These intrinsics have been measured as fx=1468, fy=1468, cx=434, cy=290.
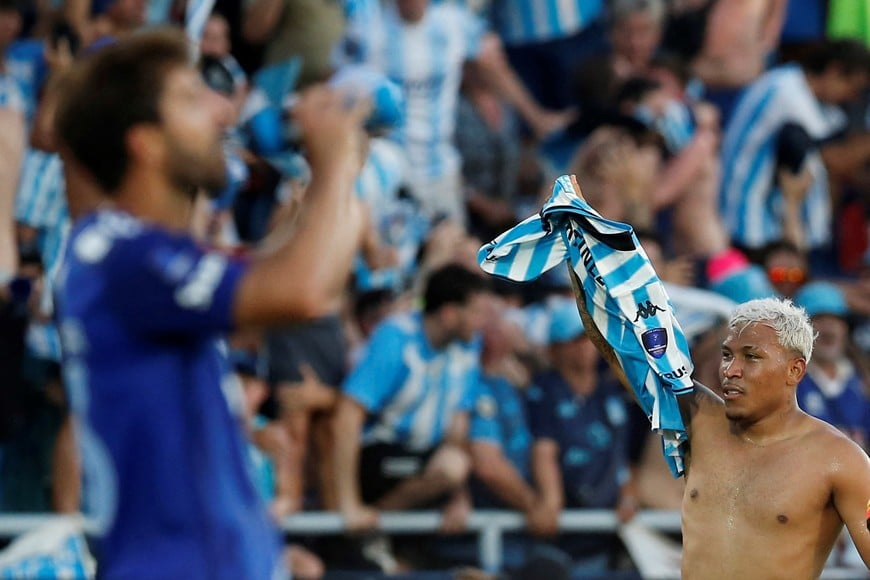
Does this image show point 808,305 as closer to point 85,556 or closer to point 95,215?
point 85,556

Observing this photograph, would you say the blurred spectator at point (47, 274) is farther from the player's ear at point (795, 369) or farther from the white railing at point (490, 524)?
the player's ear at point (795, 369)

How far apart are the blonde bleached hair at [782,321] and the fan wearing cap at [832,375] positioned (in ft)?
10.6

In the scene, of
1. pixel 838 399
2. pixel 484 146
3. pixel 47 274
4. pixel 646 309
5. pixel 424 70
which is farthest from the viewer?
pixel 484 146

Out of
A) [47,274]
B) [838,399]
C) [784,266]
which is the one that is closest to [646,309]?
[47,274]

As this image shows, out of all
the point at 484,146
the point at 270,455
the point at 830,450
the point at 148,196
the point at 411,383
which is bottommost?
the point at 270,455

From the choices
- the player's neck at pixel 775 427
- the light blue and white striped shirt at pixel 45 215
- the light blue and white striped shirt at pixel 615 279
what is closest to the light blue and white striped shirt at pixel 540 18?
the light blue and white striped shirt at pixel 45 215

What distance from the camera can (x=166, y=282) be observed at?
2793 mm

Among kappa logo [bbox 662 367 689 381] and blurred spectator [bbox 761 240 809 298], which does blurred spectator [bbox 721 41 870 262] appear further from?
kappa logo [bbox 662 367 689 381]

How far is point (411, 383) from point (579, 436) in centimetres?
95

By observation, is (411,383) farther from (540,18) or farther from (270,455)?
Result: (540,18)

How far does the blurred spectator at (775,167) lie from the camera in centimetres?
955

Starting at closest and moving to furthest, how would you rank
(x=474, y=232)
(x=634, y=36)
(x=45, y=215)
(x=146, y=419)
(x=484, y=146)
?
(x=146, y=419) → (x=45, y=215) → (x=474, y=232) → (x=484, y=146) → (x=634, y=36)

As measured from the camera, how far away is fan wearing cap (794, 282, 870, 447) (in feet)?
26.7

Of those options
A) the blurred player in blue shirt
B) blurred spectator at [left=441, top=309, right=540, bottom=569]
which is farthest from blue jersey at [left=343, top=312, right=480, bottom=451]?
the blurred player in blue shirt
